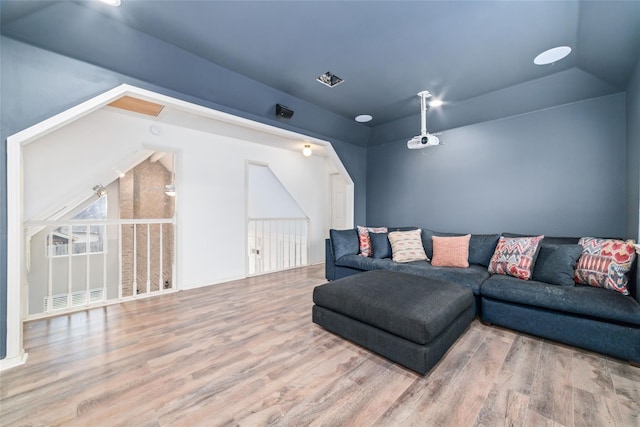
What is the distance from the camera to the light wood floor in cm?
135

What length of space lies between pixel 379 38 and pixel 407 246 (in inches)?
97.3

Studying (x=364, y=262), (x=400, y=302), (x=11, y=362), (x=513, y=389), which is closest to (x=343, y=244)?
(x=364, y=262)

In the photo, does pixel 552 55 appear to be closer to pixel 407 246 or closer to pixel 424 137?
pixel 424 137

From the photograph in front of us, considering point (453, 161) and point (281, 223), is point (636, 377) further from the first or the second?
point (281, 223)

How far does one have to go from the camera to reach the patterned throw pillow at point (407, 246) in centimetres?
342

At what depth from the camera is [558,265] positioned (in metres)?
2.34

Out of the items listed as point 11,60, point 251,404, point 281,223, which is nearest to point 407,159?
point 281,223

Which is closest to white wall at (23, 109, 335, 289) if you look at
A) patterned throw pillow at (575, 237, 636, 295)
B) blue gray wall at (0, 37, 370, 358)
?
blue gray wall at (0, 37, 370, 358)

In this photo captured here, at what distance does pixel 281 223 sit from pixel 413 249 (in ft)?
9.41

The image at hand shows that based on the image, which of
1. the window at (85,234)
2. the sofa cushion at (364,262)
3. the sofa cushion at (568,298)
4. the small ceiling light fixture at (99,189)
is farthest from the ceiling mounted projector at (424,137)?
the window at (85,234)

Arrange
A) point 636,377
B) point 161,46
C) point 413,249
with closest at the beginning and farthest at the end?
point 636,377, point 161,46, point 413,249

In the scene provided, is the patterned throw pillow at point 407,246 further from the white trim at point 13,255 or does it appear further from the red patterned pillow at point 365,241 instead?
the white trim at point 13,255

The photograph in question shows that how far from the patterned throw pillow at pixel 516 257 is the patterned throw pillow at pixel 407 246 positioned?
2.80ft

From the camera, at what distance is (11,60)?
5.70ft
